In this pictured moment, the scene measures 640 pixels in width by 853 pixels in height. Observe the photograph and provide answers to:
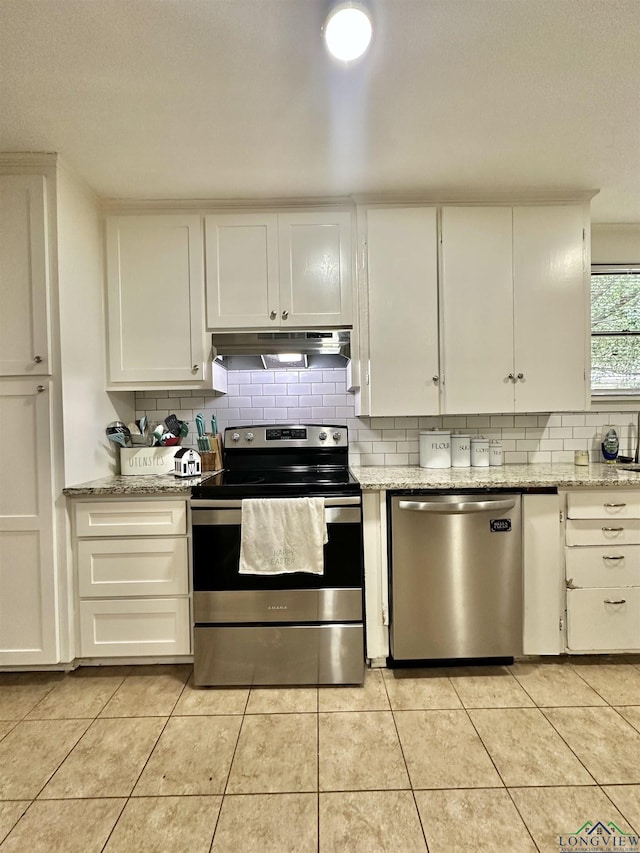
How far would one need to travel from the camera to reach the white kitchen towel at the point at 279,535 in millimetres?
1866

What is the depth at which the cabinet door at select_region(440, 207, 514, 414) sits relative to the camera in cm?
228

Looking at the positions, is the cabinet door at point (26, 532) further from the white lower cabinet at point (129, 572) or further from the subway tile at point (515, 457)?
the subway tile at point (515, 457)

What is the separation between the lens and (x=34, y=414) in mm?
1942

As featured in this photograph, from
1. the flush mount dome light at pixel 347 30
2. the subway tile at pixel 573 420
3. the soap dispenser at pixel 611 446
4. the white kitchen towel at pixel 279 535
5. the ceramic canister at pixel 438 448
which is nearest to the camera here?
the flush mount dome light at pixel 347 30

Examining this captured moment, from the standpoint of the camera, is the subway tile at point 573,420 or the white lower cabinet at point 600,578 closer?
the white lower cabinet at point 600,578

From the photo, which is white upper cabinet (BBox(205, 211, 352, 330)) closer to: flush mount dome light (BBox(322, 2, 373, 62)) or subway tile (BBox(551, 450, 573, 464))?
flush mount dome light (BBox(322, 2, 373, 62))

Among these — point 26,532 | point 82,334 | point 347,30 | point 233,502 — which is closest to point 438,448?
point 233,502

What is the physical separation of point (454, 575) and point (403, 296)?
4.68ft

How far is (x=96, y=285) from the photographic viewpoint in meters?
2.27

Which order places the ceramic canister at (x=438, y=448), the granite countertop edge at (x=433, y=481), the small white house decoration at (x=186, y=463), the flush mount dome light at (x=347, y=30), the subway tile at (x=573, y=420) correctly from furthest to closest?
the subway tile at (x=573, y=420) < the ceramic canister at (x=438, y=448) < the small white house decoration at (x=186, y=463) < the granite countertop edge at (x=433, y=481) < the flush mount dome light at (x=347, y=30)

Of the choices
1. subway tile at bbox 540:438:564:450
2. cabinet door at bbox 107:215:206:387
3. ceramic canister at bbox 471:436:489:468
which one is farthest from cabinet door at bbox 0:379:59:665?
subway tile at bbox 540:438:564:450

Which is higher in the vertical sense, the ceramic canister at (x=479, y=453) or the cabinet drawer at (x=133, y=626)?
the ceramic canister at (x=479, y=453)

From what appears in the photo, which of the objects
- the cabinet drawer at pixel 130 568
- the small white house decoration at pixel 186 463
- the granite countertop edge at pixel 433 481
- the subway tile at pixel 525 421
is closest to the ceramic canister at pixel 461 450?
the granite countertop edge at pixel 433 481

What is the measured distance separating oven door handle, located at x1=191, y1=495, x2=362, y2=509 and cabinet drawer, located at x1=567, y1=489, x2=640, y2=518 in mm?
1044
